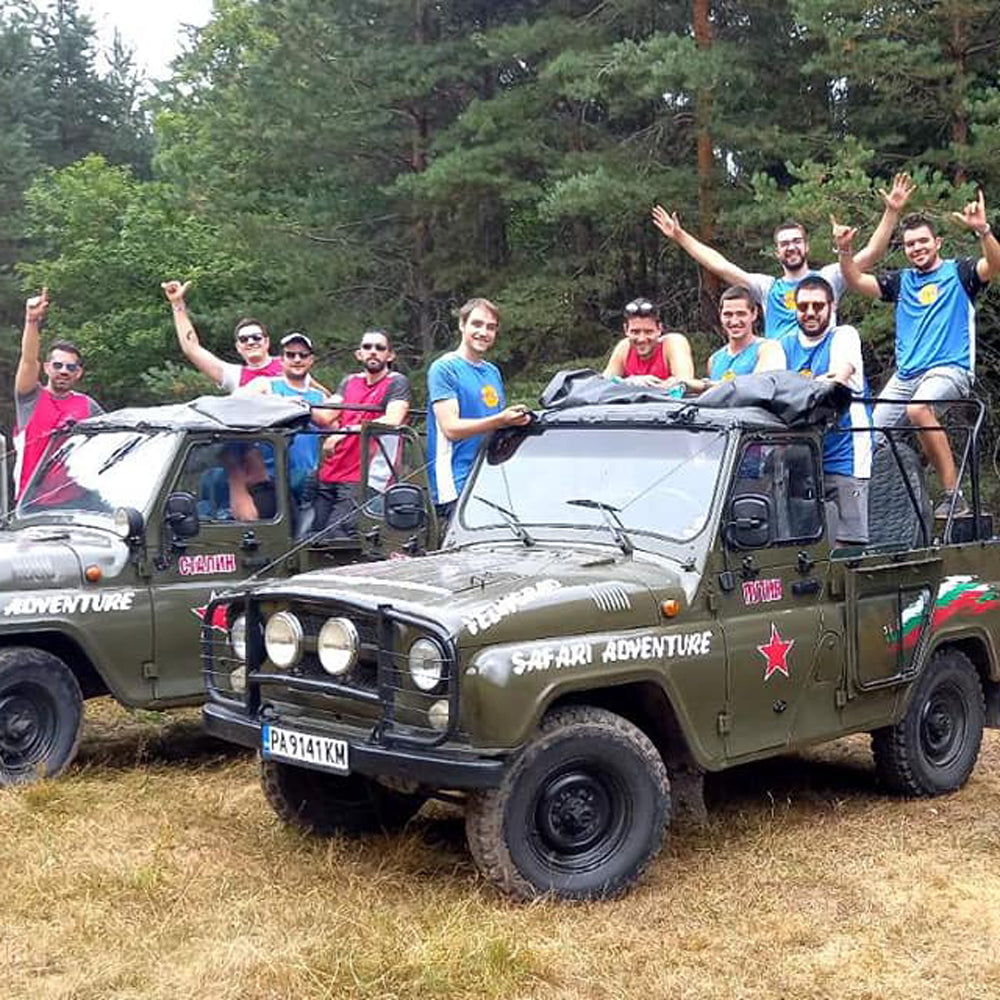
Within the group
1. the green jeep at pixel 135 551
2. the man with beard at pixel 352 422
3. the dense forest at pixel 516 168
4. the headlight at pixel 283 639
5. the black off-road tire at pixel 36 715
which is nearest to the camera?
the headlight at pixel 283 639

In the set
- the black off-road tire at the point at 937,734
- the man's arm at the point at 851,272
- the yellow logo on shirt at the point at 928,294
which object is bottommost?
the black off-road tire at the point at 937,734

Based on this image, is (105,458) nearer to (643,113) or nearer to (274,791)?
(274,791)

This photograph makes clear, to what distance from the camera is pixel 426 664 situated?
5.04 meters

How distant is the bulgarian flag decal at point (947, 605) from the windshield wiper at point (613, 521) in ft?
4.94

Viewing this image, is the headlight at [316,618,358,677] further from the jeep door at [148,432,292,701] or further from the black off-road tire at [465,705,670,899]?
the jeep door at [148,432,292,701]

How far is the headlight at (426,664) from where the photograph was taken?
4.98 metres

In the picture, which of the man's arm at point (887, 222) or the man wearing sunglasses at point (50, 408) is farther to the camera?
the man wearing sunglasses at point (50, 408)

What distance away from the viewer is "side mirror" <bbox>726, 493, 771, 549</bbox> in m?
5.65

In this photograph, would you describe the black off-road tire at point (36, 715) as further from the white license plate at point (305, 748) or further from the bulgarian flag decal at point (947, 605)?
the bulgarian flag decal at point (947, 605)

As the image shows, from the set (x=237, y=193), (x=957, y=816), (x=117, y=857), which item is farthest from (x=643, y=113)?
(x=117, y=857)

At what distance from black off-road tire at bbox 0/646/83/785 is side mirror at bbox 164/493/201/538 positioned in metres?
0.92

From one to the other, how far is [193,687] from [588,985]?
12.1 ft

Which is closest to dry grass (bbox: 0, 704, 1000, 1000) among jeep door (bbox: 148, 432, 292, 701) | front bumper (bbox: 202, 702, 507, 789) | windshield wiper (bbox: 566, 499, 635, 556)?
front bumper (bbox: 202, 702, 507, 789)

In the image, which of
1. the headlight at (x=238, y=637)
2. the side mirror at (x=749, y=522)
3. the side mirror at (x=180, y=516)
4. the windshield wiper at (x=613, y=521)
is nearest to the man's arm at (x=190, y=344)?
the side mirror at (x=180, y=516)
